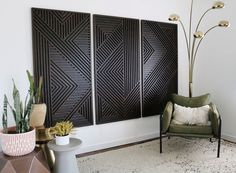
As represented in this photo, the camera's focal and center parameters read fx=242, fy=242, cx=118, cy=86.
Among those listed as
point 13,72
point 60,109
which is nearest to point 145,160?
point 60,109

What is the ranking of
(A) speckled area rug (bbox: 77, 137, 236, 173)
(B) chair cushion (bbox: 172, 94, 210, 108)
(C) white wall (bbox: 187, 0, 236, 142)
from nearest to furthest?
(A) speckled area rug (bbox: 77, 137, 236, 173) → (B) chair cushion (bbox: 172, 94, 210, 108) → (C) white wall (bbox: 187, 0, 236, 142)

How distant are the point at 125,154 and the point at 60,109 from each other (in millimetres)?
1203

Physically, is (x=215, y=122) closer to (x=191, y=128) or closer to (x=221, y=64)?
(x=191, y=128)

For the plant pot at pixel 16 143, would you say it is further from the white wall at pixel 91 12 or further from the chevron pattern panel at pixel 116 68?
the chevron pattern panel at pixel 116 68

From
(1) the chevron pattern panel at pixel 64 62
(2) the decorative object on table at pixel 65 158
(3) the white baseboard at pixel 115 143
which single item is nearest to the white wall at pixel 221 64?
(3) the white baseboard at pixel 115 143

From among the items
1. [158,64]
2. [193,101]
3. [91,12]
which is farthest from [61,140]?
[158,64]

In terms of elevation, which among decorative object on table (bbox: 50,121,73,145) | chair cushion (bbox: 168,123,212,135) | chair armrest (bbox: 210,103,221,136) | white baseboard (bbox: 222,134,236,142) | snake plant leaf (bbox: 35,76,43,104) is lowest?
white baseboard (bbox: 222,134,236,142)

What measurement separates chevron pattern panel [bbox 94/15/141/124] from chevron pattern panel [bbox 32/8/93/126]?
19 cm

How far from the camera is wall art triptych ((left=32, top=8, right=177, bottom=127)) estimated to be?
11.4 feet

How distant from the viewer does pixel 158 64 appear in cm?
454

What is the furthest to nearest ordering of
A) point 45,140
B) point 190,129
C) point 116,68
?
point 116,68 < point 190,129 < point 45,140

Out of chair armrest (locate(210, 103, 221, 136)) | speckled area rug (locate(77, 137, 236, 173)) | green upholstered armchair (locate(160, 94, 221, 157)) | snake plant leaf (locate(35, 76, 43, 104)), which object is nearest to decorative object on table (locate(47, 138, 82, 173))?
speckled area rug (locate(77, 137, 236, 173))

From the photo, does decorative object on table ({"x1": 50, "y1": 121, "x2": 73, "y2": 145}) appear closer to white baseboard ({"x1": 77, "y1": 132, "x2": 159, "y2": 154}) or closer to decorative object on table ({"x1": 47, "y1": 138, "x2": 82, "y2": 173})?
decorative object on table ({"x1": 47, "y1": 138, "x2": 82, "y2": 173})

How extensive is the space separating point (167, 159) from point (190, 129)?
0.57m
